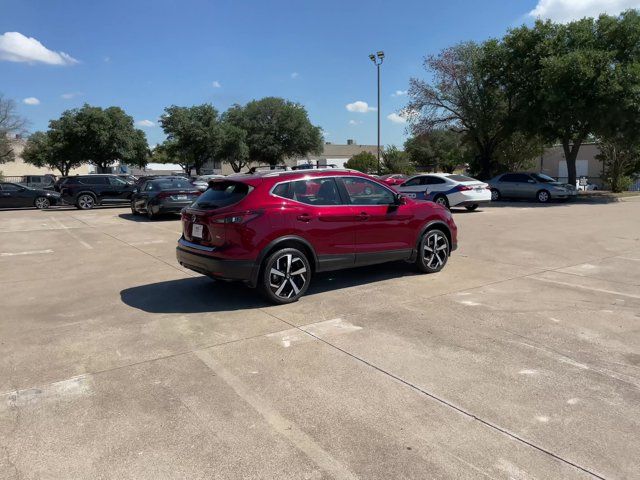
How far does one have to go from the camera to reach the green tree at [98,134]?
1833 inches

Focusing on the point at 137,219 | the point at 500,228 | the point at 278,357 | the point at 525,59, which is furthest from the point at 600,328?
the point at 525,59

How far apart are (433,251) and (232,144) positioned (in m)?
45.3

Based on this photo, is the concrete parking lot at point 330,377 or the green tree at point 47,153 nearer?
the concrete parking lot at point 330,377

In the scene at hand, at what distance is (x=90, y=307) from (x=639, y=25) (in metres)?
26.5

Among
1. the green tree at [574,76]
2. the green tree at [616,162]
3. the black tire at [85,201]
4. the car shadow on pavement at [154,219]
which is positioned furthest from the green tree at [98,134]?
the green tree at [616,162]

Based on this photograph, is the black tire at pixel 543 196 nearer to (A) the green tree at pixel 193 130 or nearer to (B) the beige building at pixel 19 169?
(A) the green tree at pixel 193 130

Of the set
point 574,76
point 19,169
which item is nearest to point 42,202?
point 574,76

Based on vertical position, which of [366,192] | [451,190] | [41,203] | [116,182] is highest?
[116,182]

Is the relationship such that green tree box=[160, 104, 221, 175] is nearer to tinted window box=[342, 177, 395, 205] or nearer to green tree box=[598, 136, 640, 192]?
green tree box=[598, 136, 640, 192]

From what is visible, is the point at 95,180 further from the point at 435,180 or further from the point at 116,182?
the point at 435,180

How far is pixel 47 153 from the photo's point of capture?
68.4m

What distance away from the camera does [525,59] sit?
2516 centimetres

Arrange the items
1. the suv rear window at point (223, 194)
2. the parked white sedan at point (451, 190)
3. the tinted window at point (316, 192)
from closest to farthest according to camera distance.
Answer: the suv rear window at point (223, 194)
the tinted window at point (316, 192)
the parked white sedan at point (451, 190)

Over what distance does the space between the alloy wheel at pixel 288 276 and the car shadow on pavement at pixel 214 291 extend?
0.29 metres
